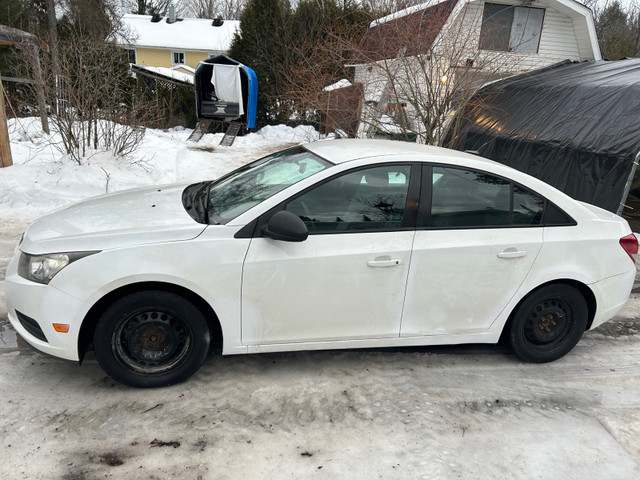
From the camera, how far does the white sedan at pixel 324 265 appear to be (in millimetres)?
3076

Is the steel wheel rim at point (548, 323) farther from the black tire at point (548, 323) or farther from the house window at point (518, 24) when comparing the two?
the house window at point (518, 24)

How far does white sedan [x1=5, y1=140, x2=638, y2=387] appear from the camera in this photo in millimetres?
3076

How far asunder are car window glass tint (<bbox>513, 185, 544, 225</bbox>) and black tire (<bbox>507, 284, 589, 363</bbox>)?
21.0 inches

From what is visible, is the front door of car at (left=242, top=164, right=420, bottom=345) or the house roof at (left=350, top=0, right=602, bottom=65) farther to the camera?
the house roof at (left=350, top=0, right=602, bottom=65)

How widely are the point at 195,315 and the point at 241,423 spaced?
0.72m

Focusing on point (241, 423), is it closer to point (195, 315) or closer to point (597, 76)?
point (195, 315)

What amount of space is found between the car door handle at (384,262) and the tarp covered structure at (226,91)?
1558 centimetres

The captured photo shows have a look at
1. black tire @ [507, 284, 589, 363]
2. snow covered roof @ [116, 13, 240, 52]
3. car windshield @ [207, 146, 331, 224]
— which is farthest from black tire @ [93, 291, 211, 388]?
snow covered roof @ [116, 13, 240, 52]

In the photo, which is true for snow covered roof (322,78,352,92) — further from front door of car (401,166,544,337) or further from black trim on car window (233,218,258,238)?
black trim on car window (233,218,258,238)

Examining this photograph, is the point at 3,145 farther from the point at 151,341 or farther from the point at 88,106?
the point at 151,341

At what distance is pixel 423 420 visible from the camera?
316 centimetres

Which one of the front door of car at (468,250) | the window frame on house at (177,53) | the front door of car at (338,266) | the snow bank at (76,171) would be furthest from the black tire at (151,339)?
the window frame on house at (177,53)

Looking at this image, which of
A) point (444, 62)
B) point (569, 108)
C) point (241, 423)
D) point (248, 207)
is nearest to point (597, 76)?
point (569, 108)

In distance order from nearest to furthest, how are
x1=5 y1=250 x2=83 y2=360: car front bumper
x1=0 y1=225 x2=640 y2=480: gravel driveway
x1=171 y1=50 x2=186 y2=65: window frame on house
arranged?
x1=0 y1=225 x2=640 y2=480: gravel driveway
x1=5 y1=250 x2=83 y2=360: car front bumper
x1=171 y1=50 x2=186 y2=65: window frame on house
